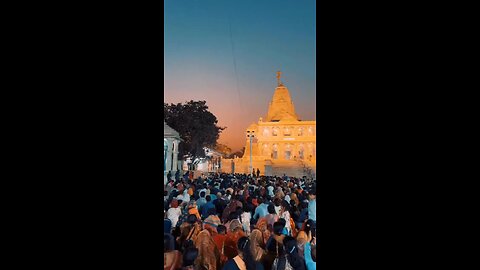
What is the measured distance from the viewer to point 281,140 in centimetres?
3947

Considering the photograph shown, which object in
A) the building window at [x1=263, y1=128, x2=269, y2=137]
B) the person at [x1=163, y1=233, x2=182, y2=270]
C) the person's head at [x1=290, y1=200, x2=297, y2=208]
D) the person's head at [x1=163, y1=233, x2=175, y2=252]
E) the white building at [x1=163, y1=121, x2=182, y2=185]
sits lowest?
the person at [x1=163, y1=233, x2=182, y2=270]

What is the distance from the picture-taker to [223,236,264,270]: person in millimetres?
→ 2964

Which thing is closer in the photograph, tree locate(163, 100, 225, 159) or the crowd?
the crowd

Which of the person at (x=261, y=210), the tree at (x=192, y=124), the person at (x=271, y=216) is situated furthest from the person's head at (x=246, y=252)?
the tree at (x=192, y=124)

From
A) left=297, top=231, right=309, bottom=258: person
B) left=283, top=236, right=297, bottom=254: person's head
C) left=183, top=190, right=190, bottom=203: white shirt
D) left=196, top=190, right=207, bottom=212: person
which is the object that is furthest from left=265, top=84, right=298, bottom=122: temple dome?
left=283, top=236, right=297, bottom=254: person's head

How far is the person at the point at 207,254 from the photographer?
341cm

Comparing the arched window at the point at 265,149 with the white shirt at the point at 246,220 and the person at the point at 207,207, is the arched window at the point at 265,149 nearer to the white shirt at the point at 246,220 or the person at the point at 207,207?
the person at the point at 207,207

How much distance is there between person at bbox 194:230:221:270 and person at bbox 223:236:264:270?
26cm

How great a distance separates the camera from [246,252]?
3424 mm

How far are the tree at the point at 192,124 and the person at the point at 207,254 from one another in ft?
59.1

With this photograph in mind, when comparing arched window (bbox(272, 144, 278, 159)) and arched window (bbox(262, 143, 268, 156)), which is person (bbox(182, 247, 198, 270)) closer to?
arched window (bbox(262, 143, 268, 156))

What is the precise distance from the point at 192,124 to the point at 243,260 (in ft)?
60.6
